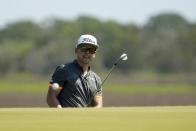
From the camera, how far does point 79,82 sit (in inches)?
256

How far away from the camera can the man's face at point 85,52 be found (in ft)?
21.8

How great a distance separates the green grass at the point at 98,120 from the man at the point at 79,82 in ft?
10.1

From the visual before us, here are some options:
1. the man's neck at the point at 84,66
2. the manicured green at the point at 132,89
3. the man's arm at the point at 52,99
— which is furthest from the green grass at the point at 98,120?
the manicured green at the point at 132,89

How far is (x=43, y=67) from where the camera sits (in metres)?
62.1

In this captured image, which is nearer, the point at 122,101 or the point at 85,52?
the point at 85,52

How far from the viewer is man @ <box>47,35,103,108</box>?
6.41 meters

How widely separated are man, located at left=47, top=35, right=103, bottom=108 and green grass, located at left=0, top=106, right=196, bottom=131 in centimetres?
309

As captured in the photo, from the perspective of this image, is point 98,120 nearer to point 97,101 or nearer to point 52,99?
point 52,99

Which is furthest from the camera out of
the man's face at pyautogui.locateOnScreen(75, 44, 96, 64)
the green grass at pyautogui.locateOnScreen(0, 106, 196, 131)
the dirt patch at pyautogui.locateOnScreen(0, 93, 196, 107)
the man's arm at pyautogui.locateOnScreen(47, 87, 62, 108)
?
the dirt patch at pyautogui.locateOnScreen(0, 93, 196, 107)

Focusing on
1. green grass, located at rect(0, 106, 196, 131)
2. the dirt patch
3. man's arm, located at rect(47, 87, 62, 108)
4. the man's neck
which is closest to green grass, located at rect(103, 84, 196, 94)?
the dirt patch

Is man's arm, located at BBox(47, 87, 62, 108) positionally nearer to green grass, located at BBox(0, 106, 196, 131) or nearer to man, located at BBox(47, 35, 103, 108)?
man, located at BBox(47, 35, 103, 108)

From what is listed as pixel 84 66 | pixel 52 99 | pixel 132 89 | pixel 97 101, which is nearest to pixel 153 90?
pixel 132 89

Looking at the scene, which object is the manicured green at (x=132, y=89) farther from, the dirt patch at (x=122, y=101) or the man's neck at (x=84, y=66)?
the man's neck at (x=84, y=66)

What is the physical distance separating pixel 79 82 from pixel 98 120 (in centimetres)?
359
